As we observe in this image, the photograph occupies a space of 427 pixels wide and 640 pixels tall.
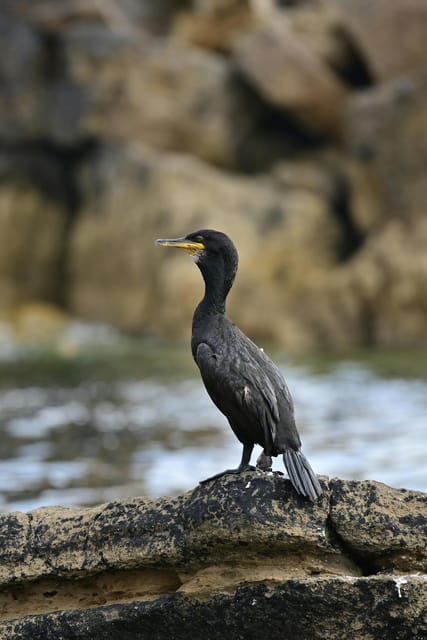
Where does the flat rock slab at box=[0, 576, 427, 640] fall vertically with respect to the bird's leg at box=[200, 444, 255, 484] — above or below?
below

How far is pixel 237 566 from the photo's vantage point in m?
4.20

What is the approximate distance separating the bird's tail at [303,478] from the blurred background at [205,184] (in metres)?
10.6

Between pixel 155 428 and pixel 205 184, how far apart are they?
27.6 feet

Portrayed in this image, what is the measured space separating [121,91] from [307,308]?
209 inches

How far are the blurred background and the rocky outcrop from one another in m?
10.4

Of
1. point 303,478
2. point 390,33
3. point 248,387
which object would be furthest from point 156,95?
point 303,478

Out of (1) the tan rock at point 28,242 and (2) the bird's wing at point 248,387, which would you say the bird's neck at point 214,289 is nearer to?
(2) the bird's wing at point 248,387

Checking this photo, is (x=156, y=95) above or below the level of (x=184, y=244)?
above

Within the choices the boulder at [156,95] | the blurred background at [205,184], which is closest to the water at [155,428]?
the blurred background at [205,184]

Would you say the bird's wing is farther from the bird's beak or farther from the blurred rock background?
the blurred rock background

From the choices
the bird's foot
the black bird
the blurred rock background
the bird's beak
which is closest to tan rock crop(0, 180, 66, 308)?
the blurred rock background

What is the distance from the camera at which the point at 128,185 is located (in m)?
20.8

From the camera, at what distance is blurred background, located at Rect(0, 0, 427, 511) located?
710 inches

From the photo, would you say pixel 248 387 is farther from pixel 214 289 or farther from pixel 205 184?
pixel 205 184
